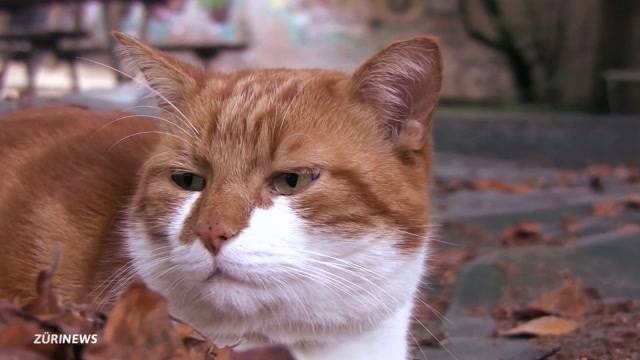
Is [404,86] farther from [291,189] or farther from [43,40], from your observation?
[43,40]

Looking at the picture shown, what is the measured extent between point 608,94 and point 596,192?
203 inches

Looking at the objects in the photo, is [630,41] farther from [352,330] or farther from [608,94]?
[352,330]

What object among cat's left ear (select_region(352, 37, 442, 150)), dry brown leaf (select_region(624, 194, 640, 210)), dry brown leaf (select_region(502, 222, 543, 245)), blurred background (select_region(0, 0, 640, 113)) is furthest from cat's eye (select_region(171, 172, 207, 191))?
blurred background (select_region(0, 0, 640, 113))

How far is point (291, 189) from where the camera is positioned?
1.99 m

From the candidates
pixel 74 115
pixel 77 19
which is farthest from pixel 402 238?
pixel 77 19

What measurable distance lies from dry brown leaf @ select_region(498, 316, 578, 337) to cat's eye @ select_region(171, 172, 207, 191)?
1.21 meters

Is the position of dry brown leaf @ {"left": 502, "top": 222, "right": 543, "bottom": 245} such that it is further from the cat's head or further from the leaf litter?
the leaf litter

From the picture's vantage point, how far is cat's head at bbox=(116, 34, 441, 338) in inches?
74.5

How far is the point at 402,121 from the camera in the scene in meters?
2.21

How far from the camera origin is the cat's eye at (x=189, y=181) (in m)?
2.10

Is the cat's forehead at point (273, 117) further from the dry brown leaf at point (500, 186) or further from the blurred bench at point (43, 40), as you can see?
the blurred bench at point (43, 40)

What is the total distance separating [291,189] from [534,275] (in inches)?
72.1

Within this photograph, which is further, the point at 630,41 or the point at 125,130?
the point at 630,41

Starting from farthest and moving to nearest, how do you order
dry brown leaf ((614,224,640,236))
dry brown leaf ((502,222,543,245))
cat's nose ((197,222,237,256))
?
dry brown leaf ((502,222,543,245))
dry brown leaf ((614,224,640,236))
cat's nose ((197,222,237,256))
